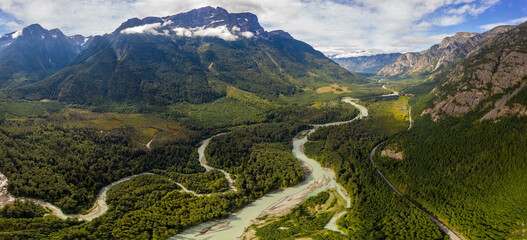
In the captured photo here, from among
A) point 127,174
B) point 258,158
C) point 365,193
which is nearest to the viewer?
point 365,193

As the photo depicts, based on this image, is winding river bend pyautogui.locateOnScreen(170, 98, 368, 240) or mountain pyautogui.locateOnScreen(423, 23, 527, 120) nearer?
winding river bend pyautogui.locateOnScreen(170, 98, 368, 240)

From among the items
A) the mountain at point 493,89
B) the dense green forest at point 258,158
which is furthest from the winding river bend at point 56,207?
the mountain at point 493,89

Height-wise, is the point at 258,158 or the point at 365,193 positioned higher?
the point at 258,158

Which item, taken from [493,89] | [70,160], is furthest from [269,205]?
[493,89]

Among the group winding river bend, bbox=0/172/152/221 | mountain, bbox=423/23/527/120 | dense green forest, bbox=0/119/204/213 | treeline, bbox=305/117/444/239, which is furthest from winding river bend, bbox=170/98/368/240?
mountain, bbox=423/23/527/120

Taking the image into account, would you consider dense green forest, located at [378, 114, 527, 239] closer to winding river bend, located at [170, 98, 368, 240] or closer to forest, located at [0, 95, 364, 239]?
winding river bend, located at [170, 98, 368, 240]

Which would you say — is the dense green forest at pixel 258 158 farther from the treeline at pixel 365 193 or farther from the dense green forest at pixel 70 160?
the treeline at pixel 365 193

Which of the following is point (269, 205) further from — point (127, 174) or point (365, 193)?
point (127, 174)
